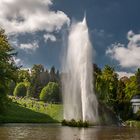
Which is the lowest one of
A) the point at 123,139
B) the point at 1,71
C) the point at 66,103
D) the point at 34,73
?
the point at 123,139

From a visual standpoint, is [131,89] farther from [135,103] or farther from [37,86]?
[37,86]

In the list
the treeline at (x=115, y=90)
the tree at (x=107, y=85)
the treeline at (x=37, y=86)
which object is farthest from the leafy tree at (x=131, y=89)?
the treeline at (x=37, y=86)

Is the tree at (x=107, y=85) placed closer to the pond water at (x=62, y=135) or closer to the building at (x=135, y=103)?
the building at (x=135, y=103)

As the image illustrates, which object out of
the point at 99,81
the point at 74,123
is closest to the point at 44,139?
the point at 74,123

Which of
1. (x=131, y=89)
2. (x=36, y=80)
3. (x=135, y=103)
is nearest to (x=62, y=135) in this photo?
(x=135, y=103)

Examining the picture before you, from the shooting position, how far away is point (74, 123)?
160 feet

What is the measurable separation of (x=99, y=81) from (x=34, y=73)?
7995cm

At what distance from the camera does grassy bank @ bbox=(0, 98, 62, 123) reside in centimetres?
7416

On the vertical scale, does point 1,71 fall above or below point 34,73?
below

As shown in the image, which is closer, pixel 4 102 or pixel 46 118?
pixel 4 102

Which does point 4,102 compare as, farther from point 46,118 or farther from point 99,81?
point 99,81

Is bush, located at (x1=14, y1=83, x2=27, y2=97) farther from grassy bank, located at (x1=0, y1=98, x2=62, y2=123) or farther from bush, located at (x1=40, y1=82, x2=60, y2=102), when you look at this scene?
grassy bank, located at (x1=0, y1=98, x2=62, y2=123)

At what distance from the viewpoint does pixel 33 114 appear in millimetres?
84750

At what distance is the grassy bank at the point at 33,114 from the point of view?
74.2m
